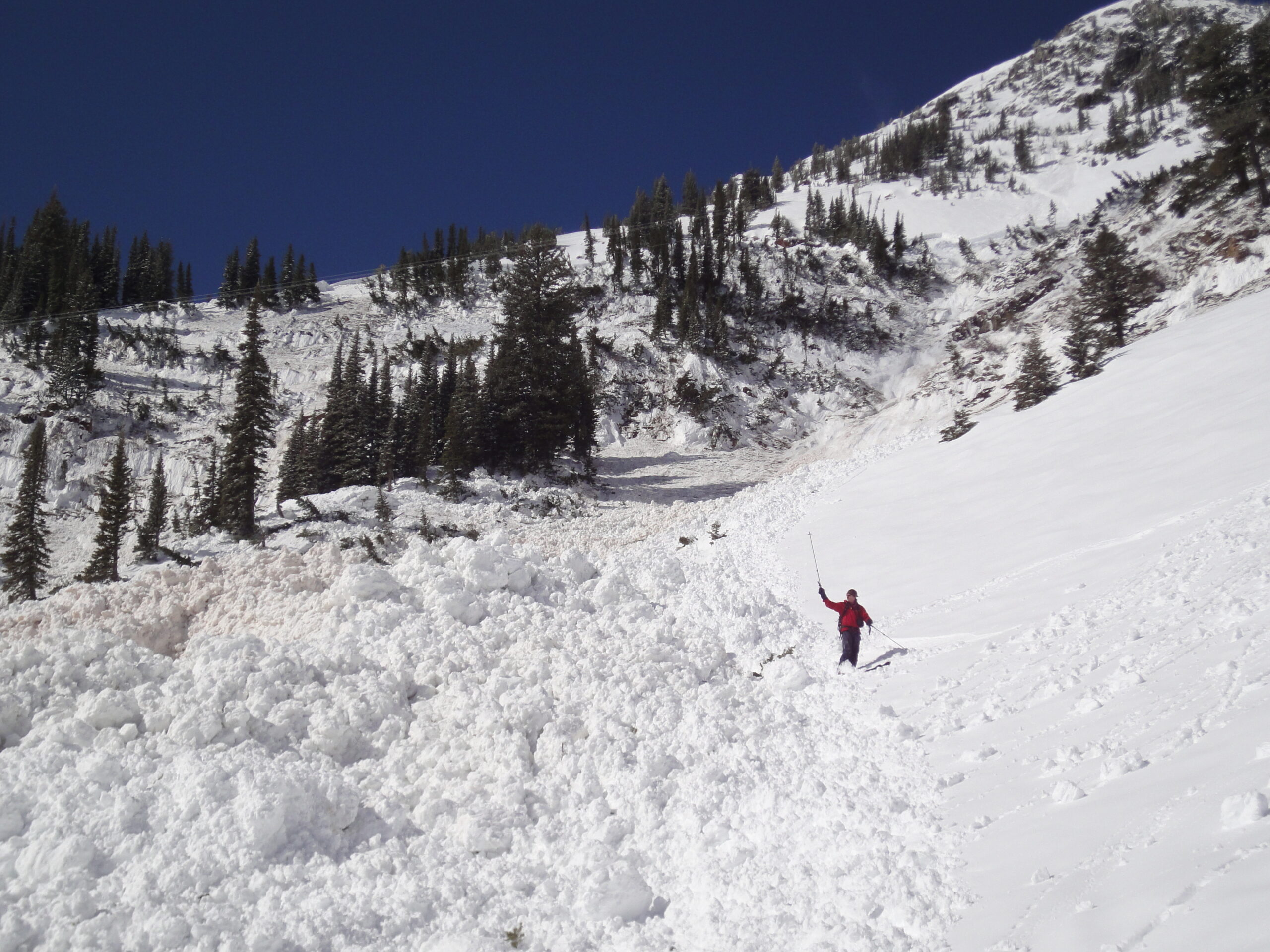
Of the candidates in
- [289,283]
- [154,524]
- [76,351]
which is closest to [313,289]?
[289,283]

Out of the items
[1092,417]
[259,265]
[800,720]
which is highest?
[259,265]

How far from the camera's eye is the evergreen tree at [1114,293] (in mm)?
27578

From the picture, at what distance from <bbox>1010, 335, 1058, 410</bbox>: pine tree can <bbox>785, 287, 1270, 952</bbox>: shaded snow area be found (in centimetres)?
614

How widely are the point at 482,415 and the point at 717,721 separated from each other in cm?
2749

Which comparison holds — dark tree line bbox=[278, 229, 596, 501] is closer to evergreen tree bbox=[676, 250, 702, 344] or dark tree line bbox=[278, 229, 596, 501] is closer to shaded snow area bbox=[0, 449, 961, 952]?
shaded snow area bbox=[0, 449, 961, 952]

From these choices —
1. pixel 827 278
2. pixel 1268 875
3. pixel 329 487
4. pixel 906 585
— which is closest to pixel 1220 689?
pixel 1268 875

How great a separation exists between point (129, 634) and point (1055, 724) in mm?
16029

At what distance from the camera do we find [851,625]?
34.4 feet

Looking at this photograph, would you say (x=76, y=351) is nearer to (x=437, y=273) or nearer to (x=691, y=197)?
(x=437, y=273)

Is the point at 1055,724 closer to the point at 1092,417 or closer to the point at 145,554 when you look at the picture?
the point at 1092,417

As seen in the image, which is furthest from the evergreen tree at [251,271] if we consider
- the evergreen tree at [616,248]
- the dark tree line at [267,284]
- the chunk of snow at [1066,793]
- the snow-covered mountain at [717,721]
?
the chunk of snow at [1066,793]

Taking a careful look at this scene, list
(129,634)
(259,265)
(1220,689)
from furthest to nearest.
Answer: (259,265) → (129,634) → (1220,689)

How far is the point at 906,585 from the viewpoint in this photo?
1322 centimetres

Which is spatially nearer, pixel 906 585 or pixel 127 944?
pixel 127 944
